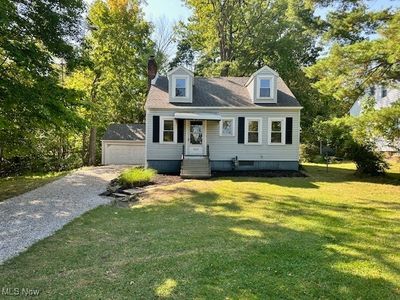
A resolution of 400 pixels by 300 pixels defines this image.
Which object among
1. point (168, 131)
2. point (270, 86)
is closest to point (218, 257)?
point (168, 131)

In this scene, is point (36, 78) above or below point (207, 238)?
above

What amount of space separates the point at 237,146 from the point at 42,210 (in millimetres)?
10893

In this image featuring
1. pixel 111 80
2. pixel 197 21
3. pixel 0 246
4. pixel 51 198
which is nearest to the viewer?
pixel 0 246

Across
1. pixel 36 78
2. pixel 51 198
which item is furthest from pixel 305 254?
pixel 36 78

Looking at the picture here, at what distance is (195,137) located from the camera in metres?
17.9

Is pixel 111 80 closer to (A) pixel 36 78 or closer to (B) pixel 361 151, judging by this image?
(A) pixel 36 78

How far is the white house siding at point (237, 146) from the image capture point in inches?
699

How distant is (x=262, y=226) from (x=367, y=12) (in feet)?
38.0

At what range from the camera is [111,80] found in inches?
1007

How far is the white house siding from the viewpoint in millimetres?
17750

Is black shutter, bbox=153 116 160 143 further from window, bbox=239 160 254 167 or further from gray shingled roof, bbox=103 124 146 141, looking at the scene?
gray shingled roof, bbox=103 124 146 141

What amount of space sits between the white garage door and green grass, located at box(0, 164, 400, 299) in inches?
553

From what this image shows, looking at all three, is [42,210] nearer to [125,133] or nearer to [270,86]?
[270,86]

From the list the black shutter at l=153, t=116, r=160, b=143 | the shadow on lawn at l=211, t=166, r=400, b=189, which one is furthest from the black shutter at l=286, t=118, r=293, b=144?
the black shutter at l=153, t=116, r=160, b=143
